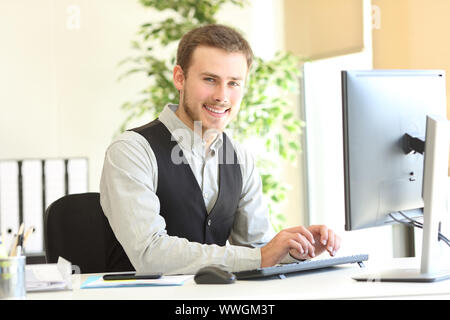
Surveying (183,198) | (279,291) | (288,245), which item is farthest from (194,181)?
(279,291)

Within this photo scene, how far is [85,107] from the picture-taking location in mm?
4141

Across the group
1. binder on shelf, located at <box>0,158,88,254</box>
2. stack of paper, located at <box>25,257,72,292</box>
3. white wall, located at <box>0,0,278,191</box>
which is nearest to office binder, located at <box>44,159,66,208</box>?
binder on shelf, located at <box>0,158,88,254</box>

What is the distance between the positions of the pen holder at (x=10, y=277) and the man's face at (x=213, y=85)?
0.89 metres

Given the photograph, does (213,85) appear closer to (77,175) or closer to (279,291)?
(279,291)

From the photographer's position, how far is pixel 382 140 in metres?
1.55

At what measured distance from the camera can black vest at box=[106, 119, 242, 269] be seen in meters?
1.99

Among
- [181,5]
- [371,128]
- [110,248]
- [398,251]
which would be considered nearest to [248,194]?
[110,248]

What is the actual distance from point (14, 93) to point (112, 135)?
23.8 inches

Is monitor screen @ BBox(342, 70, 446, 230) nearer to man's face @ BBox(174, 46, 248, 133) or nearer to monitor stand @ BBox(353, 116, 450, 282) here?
monitor stand @ BBox(353, 116, 450, 282)

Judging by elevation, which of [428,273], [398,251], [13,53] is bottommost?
[398,251]

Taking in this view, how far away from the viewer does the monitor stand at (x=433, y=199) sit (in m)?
1.46

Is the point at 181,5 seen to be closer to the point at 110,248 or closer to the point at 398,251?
the point at 398,251

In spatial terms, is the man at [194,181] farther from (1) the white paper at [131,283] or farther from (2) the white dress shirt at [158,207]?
(1) the white paper at [131,283]

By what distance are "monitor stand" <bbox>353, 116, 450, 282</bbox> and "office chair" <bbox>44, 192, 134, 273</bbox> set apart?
2.59 ft
